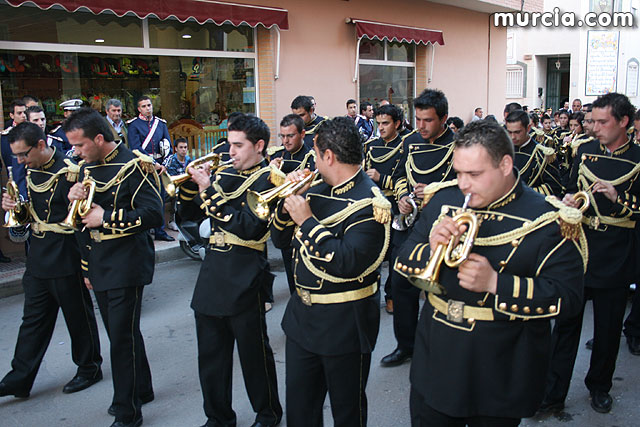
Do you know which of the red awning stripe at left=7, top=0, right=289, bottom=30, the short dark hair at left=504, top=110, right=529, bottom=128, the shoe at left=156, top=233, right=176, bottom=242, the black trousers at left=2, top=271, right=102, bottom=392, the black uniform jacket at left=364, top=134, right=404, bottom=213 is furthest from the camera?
the shoe at left=156, top=233, right=176, bottom=242

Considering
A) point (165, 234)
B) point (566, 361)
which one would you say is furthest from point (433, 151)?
point (165, 234)

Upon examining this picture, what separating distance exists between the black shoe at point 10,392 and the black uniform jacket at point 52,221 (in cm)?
86

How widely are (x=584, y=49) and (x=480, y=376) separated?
30.2m

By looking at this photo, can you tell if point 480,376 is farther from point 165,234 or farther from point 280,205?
point 165,234

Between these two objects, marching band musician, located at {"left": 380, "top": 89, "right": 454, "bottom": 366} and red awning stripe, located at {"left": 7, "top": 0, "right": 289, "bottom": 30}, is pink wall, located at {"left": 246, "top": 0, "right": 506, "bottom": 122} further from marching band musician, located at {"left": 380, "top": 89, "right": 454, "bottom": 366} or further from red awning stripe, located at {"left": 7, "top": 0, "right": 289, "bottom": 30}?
marching band musician, located at {"left": 380, "top": 89, "right": 454, "bottom": 366}

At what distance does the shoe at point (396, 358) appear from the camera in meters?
5.07

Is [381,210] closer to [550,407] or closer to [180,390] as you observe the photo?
[550,407]

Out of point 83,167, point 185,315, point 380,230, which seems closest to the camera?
point 380,230

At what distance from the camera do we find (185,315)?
643 centimetres

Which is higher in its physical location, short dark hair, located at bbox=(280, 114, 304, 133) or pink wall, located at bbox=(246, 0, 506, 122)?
pink wall, located at bbox=(246, 0, 506, 122)

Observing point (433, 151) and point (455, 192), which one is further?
point (433, 151)

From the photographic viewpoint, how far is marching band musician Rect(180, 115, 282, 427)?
3.71 m

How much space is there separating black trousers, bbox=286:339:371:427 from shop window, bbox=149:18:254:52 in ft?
26.6

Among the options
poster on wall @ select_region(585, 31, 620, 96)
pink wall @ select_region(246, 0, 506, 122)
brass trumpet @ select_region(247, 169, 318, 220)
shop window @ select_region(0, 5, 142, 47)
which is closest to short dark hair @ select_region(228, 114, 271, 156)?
brass trumpet @ select_region(247, 169, 318, 220)
